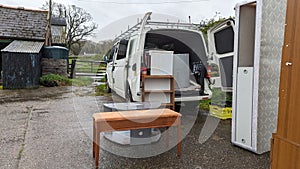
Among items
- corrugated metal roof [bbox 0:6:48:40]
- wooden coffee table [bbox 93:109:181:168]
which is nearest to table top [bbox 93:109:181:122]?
wooden coffee table [bbox 93:109:181:168]

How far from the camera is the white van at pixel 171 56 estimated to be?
4250 millimetres

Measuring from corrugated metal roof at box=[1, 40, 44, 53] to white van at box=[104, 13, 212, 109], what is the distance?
19.3 ft

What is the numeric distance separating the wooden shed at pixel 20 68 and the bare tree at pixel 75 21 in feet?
39.1

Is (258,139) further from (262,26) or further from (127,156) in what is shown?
(127,156)

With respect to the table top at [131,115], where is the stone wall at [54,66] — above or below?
above

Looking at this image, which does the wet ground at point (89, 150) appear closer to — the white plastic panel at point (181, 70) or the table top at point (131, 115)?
Answer: the table top at point (131, 115)

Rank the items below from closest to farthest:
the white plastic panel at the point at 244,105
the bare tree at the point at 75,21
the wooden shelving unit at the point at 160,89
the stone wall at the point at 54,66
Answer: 1. the white plastic panel at the point at 244,105
2. the wooden shelving unit at the point at 160,89
3. the stone wall at the point at 54,66
4. the bare tree at the point at 75,21

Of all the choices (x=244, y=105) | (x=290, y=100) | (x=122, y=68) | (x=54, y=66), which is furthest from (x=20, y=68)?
(x=290, y=100)

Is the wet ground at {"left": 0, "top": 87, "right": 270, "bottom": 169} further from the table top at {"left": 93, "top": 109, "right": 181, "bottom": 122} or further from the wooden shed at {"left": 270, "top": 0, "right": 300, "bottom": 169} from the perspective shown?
the wooden shed at {"left": 270, "top": 0, "right": 300, "bottom": 169}

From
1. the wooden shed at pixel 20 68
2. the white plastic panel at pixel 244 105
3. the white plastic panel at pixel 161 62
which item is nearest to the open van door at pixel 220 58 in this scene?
the white plastic panel at pixel 161 62

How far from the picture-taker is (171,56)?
186 inches

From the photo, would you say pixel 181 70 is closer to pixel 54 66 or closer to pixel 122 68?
pixel 122 68

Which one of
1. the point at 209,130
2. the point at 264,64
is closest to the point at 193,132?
the point at 209,130

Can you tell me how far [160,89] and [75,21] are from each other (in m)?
20.4
